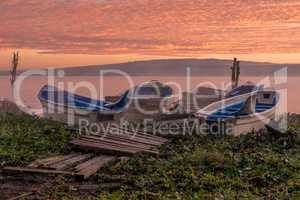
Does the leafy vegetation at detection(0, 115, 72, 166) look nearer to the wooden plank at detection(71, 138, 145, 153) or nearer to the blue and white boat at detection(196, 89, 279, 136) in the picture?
the wooden plank at detection(71, 138, 145, 153)

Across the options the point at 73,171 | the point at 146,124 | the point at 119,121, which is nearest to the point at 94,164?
the point at 73,171

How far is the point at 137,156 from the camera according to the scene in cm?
1434

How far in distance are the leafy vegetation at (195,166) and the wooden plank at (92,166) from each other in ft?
0.75

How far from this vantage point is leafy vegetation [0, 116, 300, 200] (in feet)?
35.1

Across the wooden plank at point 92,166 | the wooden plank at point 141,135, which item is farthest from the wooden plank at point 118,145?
the wooden plank at point 141,135

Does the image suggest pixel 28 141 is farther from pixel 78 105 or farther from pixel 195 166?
pixel 78 105

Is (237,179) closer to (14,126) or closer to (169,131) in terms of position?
(169,131)

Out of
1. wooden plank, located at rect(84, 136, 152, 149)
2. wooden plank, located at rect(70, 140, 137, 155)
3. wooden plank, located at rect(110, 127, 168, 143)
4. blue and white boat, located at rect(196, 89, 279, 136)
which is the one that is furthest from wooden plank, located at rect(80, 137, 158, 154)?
blue and white boat, located at rect(196, 89, 279, 136)

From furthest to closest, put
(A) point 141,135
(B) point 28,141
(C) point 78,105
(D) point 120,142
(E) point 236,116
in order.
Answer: (C) point 78,105 → (E) point 236,116 → (A) point 141,135 → (D) point 120,142 → (B) point 28,141

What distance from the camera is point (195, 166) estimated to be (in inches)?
518

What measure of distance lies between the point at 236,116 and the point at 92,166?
8580 mm

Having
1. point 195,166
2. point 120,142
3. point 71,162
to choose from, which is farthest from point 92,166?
point 120,142

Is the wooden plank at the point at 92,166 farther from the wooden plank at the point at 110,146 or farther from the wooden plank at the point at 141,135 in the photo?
the wooden plank at the point at 141,135

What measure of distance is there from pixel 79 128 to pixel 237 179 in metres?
8.93
